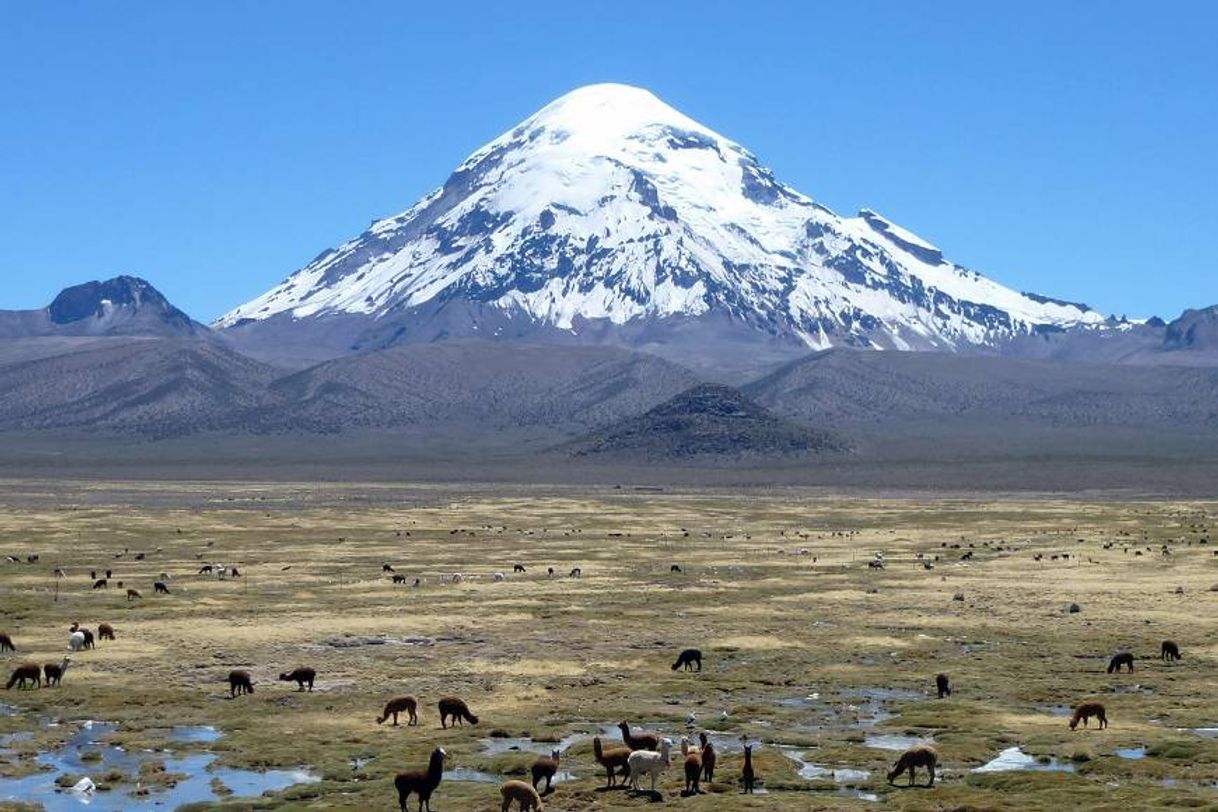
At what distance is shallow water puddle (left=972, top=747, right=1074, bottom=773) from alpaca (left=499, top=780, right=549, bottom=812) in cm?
992

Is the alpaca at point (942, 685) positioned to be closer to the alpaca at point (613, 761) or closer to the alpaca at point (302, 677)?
the alpaca at point (613, 761)

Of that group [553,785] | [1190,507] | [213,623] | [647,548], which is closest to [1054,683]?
[553,785]

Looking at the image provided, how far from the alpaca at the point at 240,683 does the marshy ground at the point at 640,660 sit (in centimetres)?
36

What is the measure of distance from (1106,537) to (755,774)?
77599 mm

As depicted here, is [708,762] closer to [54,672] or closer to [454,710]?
[454,710]

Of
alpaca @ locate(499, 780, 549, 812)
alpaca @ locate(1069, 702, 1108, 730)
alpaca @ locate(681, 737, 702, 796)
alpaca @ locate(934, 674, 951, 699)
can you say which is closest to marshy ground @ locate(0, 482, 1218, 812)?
alpaca @ locate(681, 737, 702, 796)

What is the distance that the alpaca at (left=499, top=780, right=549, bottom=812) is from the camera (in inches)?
1104

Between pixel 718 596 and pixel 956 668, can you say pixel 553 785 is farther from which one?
pixel 718 596

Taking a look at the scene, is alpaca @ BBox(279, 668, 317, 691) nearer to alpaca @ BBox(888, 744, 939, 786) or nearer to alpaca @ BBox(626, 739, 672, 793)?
alpaca @ BBox(626, 739, 672, 793)

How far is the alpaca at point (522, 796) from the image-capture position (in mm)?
28031

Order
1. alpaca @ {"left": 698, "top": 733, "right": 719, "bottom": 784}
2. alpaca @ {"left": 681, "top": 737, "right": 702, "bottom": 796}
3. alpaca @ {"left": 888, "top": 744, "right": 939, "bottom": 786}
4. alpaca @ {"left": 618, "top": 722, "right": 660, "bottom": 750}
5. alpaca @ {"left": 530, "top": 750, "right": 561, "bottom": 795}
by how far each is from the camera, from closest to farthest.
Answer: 1. alpaca @ {"left": 530, "top": 750, "right": 561, "bottom": 795}
2. alpaca @ {"left": 681, "top": 737, "right": 702, "bottom": 796}
3. alpaca @ {"left": 888, "top": 744, "right": 939, "bottom": 786}
4. alpaca @ {"left": 698, "top": 733, "right": 719, "bottom": 784}
5. alpaca @ {"left": 618, "top": 722, "right": 660, "bottom": 750}

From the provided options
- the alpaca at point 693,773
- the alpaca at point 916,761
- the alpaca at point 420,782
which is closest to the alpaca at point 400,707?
the alpaca at point 420,782

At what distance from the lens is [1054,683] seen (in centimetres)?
4344

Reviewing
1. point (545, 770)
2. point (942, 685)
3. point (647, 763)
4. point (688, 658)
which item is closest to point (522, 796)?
point (545, 770)
